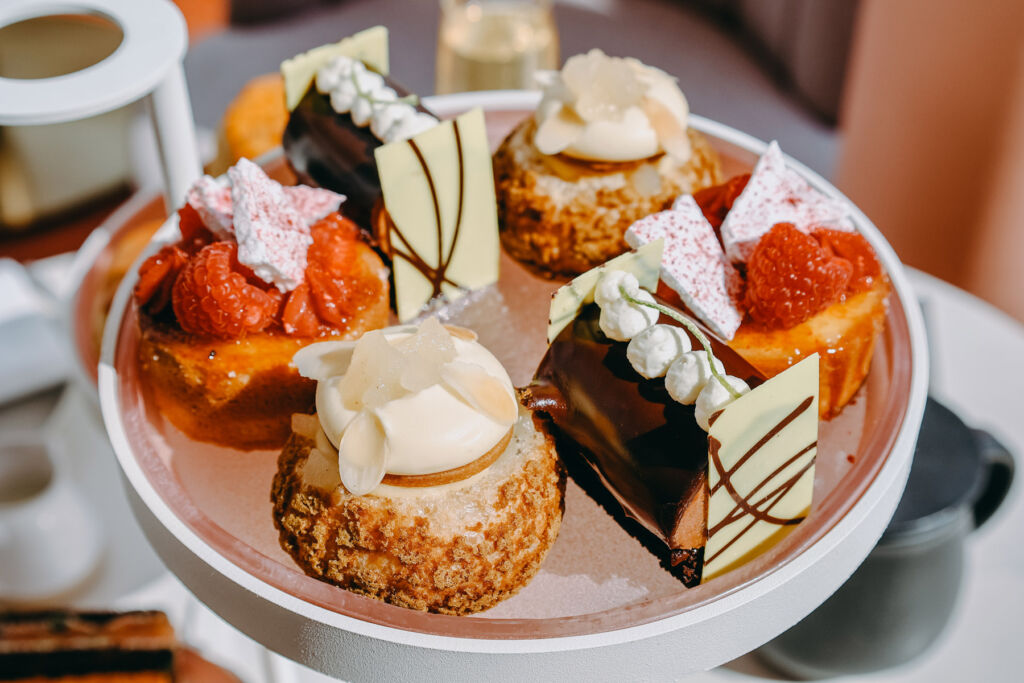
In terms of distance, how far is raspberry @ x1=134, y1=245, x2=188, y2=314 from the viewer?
0.91 m

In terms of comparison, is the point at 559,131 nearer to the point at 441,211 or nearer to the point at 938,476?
the point at 441,211

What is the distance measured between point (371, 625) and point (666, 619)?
21 centimetres

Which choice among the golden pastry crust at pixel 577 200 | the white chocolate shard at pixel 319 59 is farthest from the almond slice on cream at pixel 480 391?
the white chocolate shard at pixel 319 59

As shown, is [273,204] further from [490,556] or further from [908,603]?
[908,603]

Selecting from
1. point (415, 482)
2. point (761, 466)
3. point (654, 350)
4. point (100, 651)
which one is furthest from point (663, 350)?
point (100, 651)

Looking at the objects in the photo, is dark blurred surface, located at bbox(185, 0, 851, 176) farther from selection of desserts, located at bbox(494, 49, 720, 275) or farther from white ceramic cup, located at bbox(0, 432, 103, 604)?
selection of desserts, located at bbox(494, 49, 720, 275)

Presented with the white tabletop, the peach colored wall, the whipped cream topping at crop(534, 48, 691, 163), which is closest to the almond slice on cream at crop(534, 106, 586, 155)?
the whipped cream topping at crop(534, 48, 691, 163)

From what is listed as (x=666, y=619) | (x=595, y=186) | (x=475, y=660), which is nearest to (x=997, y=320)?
(x=595, y=186)

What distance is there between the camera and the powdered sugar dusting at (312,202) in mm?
962

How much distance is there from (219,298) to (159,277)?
3.4 inches

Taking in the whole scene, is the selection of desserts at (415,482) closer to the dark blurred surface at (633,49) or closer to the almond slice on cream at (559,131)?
the almond slice on cream at (559,131)

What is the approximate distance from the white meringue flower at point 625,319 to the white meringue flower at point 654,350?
0.01 metres

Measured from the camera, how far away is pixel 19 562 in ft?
4.60

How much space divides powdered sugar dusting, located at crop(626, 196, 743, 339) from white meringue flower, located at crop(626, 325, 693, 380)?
10 cm
